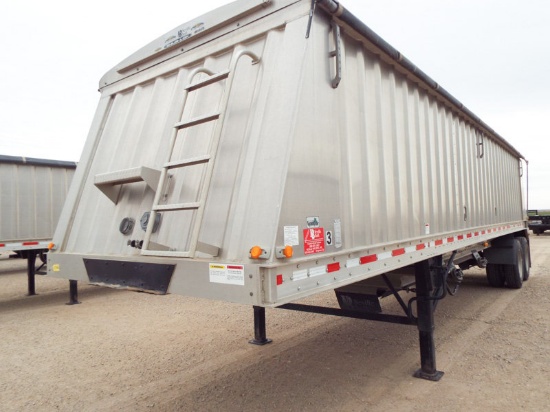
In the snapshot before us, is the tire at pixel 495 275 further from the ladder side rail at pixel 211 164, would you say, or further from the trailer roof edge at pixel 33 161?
the trailer roof edge at pixel 33 161

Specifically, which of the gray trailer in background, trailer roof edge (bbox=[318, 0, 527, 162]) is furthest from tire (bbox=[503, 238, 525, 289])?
the gray trailer in background

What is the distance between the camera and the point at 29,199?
28.5ft

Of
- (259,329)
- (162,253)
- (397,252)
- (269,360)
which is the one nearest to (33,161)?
(259,329)

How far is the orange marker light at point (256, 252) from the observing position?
2.03 metres

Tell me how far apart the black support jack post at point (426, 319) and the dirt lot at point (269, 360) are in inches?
6.8

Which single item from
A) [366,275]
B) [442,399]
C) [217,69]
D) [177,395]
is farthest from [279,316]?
[217,69]

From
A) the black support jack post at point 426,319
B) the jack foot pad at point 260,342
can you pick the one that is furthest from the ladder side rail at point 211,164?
the jack foot pad at point 260,342

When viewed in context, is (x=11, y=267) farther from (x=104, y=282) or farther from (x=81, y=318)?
(x=104, y=282)

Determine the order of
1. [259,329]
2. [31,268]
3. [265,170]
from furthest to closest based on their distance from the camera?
1. [31,268]
2. [259,329]
3. [265,170]

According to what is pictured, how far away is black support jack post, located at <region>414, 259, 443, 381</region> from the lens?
3.96 m

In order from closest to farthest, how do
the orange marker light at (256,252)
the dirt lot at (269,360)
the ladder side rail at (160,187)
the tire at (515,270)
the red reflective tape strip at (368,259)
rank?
the orange marker light at (256,252)
the ladder side rail at (160,187)
the red reflective tape strip at (368,259)
the dirt lot at (269,360)
the tire at (515,270)

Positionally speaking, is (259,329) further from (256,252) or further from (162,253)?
(256,252)

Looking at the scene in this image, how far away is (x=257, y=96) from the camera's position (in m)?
2.48

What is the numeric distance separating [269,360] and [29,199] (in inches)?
277
